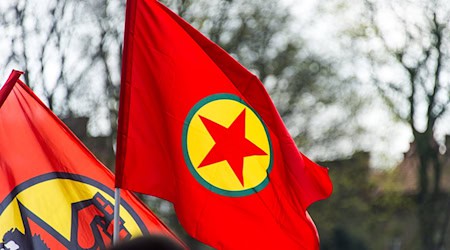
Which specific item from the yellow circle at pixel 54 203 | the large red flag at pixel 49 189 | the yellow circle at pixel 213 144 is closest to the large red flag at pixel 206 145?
the yellow circle at pixel 213 144

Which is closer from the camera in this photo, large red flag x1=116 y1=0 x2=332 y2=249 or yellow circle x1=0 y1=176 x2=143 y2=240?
large red flag x1=116 y1=0 x2=332 y2=249

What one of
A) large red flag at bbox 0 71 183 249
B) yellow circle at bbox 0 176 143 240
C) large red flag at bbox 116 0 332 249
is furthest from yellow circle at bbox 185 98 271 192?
yellow circle at bbox 0 176 143 240

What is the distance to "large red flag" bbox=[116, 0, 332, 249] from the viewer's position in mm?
6977

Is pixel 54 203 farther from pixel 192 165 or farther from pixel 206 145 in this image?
pixel 206 145

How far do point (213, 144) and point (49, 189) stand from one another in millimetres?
1143

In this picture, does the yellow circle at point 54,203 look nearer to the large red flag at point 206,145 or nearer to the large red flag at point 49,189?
the large red flag at point 49,189

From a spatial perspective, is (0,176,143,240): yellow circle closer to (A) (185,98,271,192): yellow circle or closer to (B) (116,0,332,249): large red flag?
(B) (116,0,332,249): large red flag

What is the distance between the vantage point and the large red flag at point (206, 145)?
6.98 metres

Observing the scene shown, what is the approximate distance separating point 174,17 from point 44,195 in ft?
4.83

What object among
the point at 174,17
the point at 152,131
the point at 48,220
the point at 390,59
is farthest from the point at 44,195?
the point at 390,59

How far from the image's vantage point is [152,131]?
7059mm

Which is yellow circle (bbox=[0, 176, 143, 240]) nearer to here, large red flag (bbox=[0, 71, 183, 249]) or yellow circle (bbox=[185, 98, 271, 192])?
large red flag (bbox=[0, 71, 183, 249])

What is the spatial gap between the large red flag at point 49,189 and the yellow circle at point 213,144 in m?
0.52

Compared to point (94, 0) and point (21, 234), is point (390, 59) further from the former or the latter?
point (21, 234)
